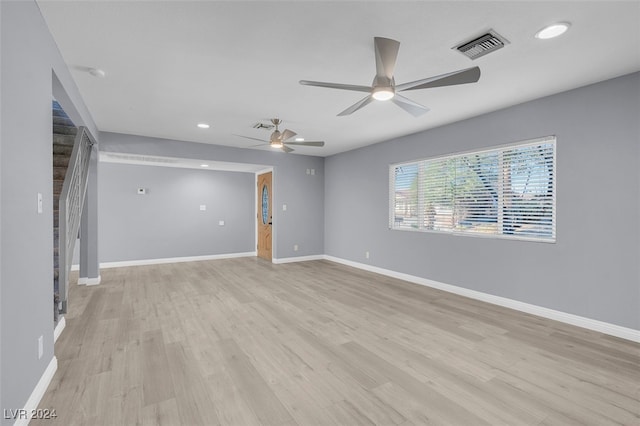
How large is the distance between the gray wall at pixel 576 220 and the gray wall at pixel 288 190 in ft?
10.7

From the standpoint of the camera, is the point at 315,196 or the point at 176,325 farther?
the point at 315,196

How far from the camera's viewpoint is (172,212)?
22.9ft

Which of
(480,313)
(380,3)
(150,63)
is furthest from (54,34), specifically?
(480,313)

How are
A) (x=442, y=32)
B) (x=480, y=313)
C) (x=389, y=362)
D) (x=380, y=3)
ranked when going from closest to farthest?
(x=380, y=3) → (x=442, y=32) → (x=389, y=362) → (x=480, y=313)

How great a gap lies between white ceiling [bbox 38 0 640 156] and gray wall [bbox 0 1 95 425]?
401 mm

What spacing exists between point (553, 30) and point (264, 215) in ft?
21.3

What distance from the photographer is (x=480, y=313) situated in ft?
11.9

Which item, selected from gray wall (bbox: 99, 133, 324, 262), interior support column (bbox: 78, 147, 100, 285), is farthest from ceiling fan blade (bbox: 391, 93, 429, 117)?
interior support column (bbox: 78, 147, 100, 285)

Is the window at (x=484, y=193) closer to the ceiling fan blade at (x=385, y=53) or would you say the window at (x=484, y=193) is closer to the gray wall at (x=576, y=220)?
the gray wall at (x=576, y=220)

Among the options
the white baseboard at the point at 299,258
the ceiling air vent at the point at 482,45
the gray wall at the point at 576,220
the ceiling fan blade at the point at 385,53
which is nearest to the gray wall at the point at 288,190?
the white baseboard at the point at 299,258

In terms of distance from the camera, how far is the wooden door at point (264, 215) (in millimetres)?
7340

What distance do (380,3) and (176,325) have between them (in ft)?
11.5

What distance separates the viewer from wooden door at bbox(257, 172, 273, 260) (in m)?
7.34

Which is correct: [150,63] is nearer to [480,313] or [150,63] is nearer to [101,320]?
[101,320]
